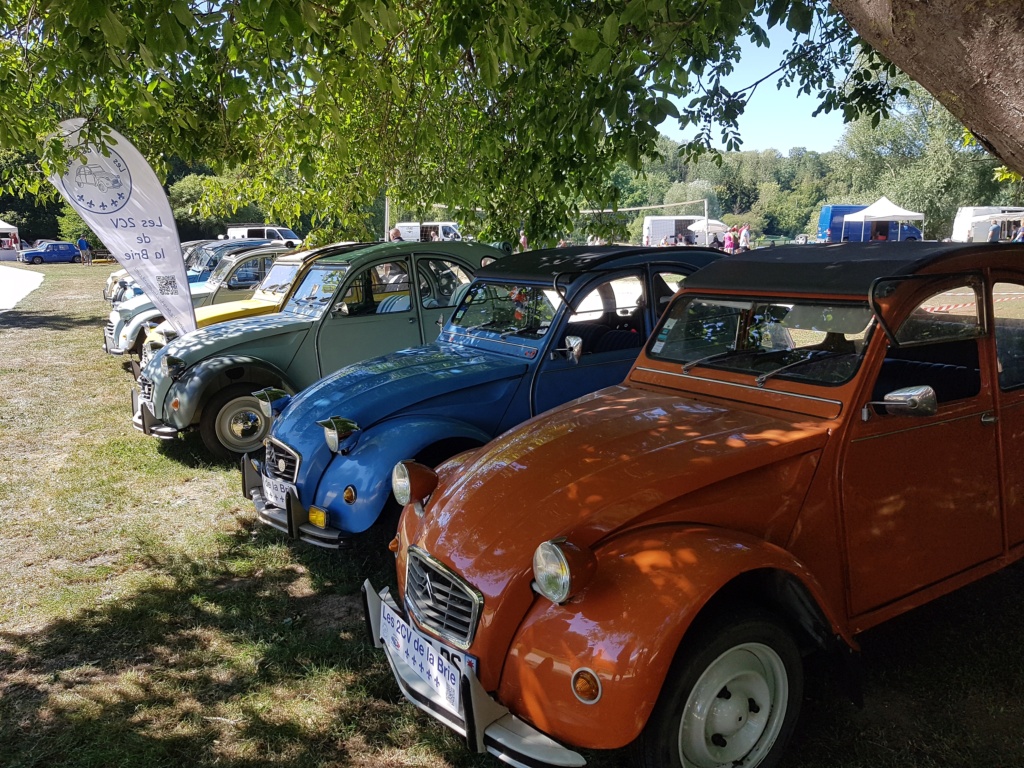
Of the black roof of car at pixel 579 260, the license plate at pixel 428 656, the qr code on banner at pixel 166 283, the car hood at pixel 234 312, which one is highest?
the qr code on banner at pixel 166 283

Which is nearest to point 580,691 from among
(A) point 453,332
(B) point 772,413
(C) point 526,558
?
(C) point 526,558

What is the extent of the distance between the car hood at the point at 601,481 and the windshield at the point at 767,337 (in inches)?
11.9

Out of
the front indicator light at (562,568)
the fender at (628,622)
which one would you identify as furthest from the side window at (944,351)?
the front indicator light at (562,568)

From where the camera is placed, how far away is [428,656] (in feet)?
9.35

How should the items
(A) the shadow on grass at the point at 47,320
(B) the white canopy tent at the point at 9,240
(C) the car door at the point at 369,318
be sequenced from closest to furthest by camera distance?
1. (C) the car door at the point at 369,318
2. (A) the shadow on grass at the point at 47,320
3. (B) the white canopy tent at the point at 9,240

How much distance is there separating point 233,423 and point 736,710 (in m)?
5.84

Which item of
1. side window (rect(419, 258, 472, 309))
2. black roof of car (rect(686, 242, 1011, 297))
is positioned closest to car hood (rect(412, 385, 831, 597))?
black roof of car (rect(686, 242, 1011, 297))

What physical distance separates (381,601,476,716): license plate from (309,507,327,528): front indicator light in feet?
4.39

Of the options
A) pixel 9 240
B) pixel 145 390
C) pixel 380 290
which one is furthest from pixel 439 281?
pixel 9 240

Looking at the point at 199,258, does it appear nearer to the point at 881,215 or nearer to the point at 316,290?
the point at 316,290

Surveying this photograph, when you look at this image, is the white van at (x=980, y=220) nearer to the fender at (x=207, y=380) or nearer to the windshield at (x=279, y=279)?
the windshield at (x=279, y=279)

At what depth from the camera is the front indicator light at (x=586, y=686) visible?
7.87 ft

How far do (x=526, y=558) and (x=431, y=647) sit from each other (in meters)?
0.51

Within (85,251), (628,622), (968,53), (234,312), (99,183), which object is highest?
(85,251)
